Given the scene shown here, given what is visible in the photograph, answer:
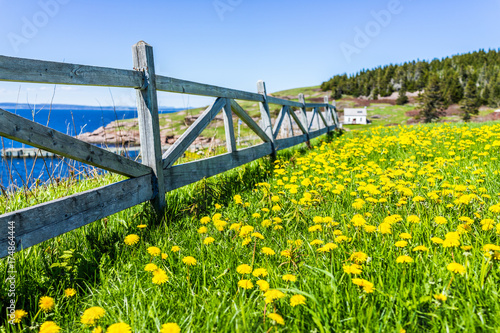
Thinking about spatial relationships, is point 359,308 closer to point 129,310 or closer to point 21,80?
point 129,310

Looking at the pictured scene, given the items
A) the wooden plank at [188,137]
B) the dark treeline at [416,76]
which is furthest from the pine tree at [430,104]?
the wooden plank at [188,137]

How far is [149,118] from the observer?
2.98 m

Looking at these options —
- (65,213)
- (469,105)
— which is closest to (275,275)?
(65,213)

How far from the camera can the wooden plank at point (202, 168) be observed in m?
3.30

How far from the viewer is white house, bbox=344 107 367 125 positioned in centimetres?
7638

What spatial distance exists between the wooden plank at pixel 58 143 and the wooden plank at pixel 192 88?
0.97 meters

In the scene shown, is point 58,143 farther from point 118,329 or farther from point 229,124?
→ point 229,124

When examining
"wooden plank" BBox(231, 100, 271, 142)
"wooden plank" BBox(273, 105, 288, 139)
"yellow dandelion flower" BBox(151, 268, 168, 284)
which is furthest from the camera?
"wooden plank" BBox(273, 105, 288, 139)

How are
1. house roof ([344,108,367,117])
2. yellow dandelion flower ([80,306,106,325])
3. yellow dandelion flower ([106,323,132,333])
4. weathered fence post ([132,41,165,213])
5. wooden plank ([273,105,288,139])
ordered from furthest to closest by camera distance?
house roof ([344,108,367,117]), wooden plank ([273,105,288,139]), weathered fence post ([132,41,165,213]), yellow dandelion flower ([80,306,106,325]), yellow dandelion flower ([106,323,132,333])

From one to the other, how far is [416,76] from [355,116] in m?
75.1

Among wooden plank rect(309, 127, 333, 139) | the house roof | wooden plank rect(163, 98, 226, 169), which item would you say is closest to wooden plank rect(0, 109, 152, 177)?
wooden plank rect(163, 98, 226, 169)

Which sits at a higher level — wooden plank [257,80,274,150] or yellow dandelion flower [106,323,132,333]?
wooden plank [257,80,274,150]

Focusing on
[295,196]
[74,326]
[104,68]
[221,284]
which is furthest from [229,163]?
[74,326]

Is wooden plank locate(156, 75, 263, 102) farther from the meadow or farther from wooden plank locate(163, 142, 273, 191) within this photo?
the meadow
